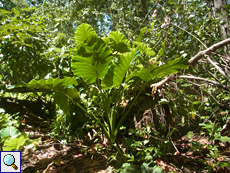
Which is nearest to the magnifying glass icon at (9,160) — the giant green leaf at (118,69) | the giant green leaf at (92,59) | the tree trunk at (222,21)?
the giant green leaf at (92,59)

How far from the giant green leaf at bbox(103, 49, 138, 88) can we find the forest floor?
2.36ft

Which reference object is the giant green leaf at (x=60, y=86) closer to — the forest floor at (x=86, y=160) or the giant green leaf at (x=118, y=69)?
the giant green leaf at (x=118, y=69)

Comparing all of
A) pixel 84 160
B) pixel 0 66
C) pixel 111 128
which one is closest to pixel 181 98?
pixel 111 128

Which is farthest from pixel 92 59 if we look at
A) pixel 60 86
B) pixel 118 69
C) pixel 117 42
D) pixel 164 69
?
pixel 164 69

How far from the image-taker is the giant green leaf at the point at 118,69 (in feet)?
4.43

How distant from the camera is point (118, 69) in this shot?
1389 millimetres

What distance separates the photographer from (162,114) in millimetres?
1695

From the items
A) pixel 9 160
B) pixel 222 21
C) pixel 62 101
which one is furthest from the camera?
pixel 222 21

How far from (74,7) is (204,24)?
16.3ft

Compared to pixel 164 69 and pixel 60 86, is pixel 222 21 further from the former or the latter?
pixel 60 86

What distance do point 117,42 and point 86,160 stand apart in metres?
1.32

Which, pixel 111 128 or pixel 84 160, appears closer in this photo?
pixel 84 160

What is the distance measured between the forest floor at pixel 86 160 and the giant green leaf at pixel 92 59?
0.78 meters

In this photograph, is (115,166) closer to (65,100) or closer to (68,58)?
(65,100)
